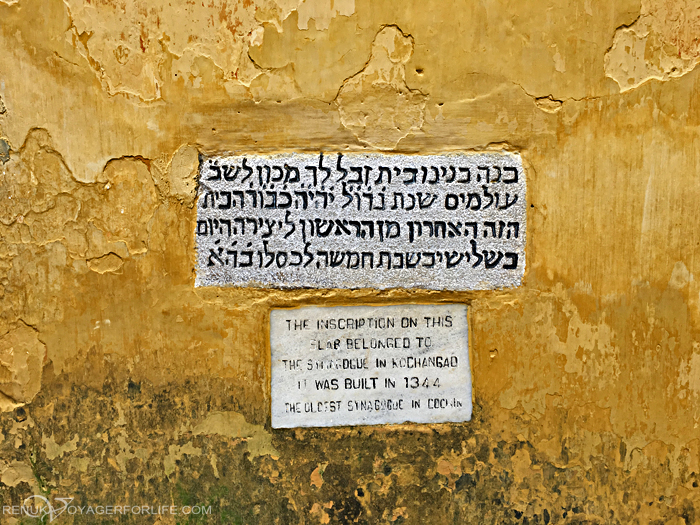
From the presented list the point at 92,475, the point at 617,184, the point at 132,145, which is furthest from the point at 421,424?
the point at 132,145

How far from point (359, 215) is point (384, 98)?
1.79 ft

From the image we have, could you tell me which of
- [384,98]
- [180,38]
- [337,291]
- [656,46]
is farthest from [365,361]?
[656,46]

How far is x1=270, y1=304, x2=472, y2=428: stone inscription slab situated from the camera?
206 centimetres

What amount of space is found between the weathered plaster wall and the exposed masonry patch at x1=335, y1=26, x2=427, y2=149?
10 mm

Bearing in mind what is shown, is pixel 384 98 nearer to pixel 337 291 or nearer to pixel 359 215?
pixel 359 215

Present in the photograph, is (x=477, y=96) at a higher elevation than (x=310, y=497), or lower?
higher

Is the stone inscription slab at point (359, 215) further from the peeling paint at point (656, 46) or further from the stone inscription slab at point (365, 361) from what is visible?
the peeling paint at point (656, 46)

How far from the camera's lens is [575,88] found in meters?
2.01

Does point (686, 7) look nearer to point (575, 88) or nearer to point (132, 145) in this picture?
point (575, 88)

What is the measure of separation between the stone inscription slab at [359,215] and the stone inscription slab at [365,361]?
19 centimetres

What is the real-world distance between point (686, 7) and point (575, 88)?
0.61 metres

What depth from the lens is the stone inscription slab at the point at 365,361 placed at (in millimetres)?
2057

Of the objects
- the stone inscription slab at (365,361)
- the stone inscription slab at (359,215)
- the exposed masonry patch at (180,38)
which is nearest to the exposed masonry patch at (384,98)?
the stone inscription slab at (359,215)

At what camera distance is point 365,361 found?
2.05 meters
